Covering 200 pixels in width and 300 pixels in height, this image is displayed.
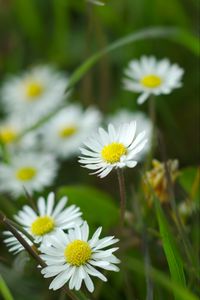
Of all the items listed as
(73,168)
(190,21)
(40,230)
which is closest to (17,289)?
(40,230)

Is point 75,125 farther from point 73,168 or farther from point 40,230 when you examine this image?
point 40,230

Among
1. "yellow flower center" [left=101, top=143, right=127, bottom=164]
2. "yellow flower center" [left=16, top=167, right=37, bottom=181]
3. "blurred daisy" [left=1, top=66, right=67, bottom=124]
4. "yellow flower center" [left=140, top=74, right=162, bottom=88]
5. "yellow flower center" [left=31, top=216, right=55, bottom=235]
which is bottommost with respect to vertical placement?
"yellow flower center" [left=31, top=216, right=55, bottom=235]

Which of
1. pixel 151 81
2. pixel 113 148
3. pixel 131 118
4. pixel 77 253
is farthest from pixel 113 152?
pixel 131 118

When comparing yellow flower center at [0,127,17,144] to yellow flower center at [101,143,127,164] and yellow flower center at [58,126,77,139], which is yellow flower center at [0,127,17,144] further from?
yellow flower center at [101,143,127,164]

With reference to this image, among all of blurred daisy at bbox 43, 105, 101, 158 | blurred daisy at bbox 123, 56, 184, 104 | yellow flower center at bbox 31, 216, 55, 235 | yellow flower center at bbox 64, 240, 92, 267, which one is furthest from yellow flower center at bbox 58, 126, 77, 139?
yellow flower center at bbox 64, 240, 92, 267

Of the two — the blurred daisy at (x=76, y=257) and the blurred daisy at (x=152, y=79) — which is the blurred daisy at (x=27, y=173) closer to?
the blurred daisy at (x=152, y=79)

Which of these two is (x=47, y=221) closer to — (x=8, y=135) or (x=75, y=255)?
(x=75, y=255)

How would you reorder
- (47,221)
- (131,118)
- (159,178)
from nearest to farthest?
1. (47,221)
2. (159,178)
3. (131,118)
